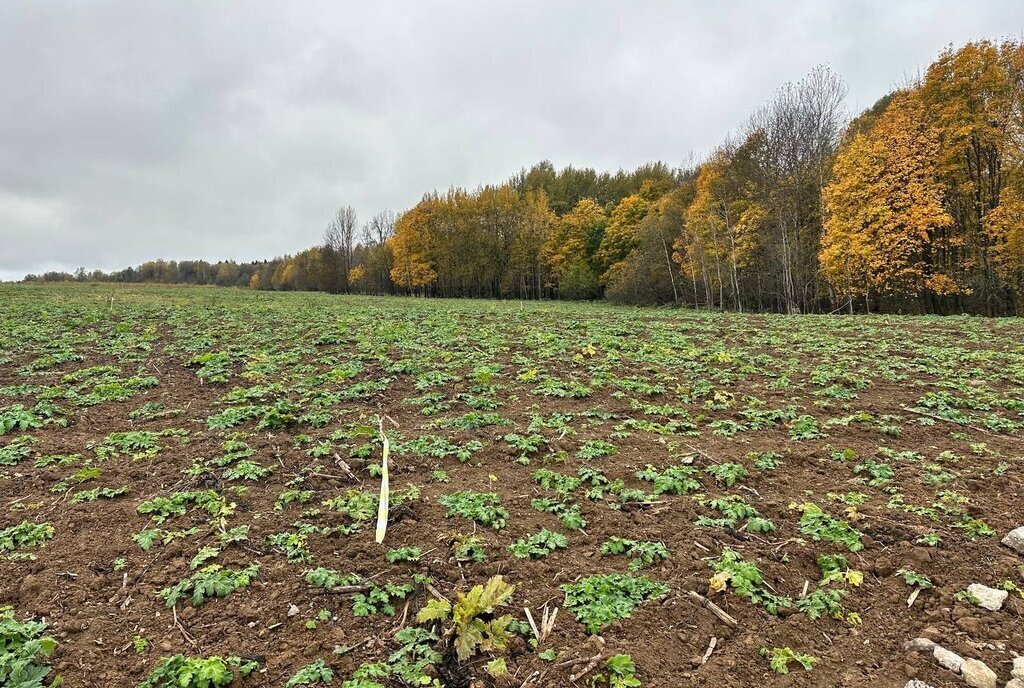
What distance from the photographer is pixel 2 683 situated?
3.10 metres

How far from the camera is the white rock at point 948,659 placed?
3.27 m

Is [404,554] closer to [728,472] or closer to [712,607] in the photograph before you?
[712,607]

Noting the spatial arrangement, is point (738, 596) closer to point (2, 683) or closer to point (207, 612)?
point (207, 612)

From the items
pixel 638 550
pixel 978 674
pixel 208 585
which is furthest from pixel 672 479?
pixel 208 585

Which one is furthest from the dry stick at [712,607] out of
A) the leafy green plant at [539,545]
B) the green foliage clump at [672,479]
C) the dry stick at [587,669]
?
the green foliage clump at [672,479]

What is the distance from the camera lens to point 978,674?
10.5 ft

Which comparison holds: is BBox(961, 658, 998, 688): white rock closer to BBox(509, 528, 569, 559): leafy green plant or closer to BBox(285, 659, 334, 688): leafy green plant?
BBox(509, 528, 569, 559): leafy green plant

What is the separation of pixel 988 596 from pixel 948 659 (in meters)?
0.95

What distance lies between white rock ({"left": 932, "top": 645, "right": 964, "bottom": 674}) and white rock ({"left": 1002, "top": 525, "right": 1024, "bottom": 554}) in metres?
1.78

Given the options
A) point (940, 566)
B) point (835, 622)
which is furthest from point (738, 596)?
point (940, 566)

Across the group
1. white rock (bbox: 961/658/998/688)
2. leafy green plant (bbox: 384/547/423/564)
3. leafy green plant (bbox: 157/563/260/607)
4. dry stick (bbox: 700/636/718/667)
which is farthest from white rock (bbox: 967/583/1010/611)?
leafy green plant (bbox: 157/563/260/607)

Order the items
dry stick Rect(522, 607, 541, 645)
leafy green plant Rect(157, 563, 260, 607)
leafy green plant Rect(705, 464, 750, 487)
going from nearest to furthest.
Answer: dry stick Rect(522, 607, 541, 645) < leafy green plant Rect(157, 563, 260, 607) < leafy green plant Rect(705, 464, 750, 487)

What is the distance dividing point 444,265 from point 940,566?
6149 centimetres

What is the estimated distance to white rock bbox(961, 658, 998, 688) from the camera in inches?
124
